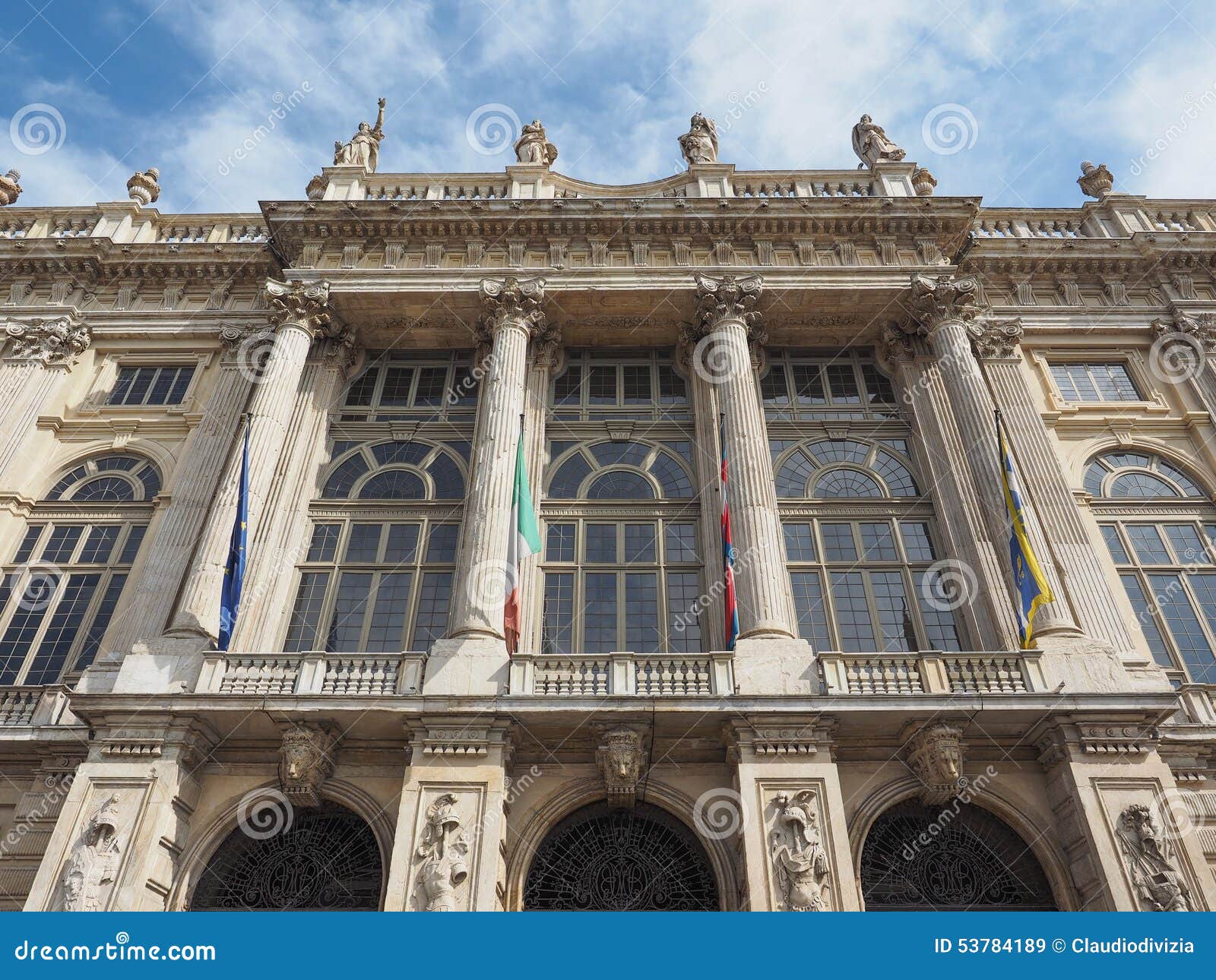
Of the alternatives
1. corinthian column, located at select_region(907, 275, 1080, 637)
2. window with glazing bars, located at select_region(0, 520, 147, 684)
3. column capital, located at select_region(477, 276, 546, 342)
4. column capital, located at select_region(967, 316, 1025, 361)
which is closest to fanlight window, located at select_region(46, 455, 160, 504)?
window with glazing bars, located at select_region(0, 520, 147, 684)

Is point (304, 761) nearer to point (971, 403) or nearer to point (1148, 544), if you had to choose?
point (971, 403)

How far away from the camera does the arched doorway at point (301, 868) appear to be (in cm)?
1534

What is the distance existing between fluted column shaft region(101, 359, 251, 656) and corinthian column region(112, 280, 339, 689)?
1.05 ft

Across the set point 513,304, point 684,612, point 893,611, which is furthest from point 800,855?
point 513,304

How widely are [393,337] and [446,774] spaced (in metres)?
13.5

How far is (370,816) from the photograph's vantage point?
15.7 metres

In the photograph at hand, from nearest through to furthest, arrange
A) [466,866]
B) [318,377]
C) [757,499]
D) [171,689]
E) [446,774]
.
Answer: [466,866]
[446,774]
[171,689]
[757,499]
[318,377]

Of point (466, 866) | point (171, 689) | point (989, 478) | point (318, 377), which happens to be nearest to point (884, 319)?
point (989, 478)

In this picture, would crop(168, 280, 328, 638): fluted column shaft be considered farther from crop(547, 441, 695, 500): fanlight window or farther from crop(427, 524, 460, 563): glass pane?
crop(547, 441, 695, 500): fanlight window

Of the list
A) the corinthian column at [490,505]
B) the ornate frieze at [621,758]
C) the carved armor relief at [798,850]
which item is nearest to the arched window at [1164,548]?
the carved armor relief at [798,850]

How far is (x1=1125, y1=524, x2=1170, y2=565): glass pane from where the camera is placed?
2050 cm

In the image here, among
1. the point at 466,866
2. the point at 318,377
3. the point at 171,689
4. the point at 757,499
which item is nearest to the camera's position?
the point at 466,866

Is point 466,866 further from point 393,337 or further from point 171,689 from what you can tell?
point 393,337

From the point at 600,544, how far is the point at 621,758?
20.7 feet
